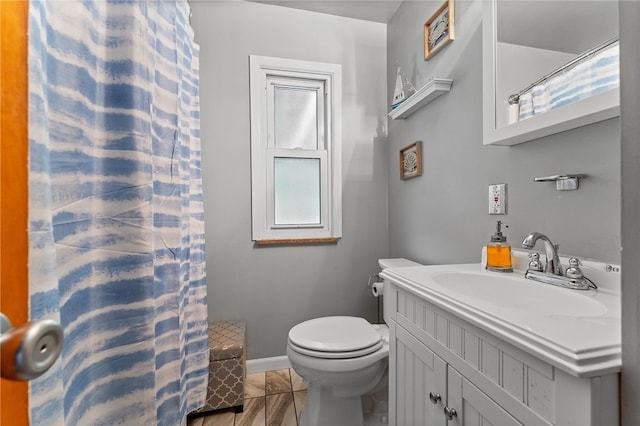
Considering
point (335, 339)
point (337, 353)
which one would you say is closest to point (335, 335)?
point (335, 339)

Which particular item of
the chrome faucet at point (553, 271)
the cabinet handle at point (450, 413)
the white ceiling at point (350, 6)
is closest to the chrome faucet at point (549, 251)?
the chrome faucet at point (553, 271)

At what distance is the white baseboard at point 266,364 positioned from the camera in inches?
76.2

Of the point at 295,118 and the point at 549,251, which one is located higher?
the point at 295,118

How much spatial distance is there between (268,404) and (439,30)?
217cm

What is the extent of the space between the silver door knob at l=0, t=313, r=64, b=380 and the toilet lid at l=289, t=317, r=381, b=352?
3.78 feet

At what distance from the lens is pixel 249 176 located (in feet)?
6.38

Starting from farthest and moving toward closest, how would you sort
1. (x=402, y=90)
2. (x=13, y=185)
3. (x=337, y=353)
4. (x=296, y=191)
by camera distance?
1. (x=296, y=191)
2. (x=402, y=90)
3. (x=337, y=353)
4. (x=13, y=185)

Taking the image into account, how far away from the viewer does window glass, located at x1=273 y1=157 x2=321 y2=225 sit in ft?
6.75

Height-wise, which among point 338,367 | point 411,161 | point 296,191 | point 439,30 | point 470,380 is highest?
point 439,30

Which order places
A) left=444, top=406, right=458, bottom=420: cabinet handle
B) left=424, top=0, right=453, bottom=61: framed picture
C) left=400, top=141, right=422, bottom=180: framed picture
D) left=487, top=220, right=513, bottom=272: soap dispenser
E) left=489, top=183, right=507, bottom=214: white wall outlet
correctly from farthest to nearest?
left=400, top=141, right=422, bottom=180: framed picture < left=424, top=0, right=453, bottom=61: framed picture < left=489, top=183, right=507, bottom=214: white wall outlet < left=487, top=220, right=513, bottom=272: soap dispenser < left=444, top=406, right=458, bottom=420: cabinet handle

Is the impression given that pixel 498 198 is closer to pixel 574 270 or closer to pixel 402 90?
pixel 574 270

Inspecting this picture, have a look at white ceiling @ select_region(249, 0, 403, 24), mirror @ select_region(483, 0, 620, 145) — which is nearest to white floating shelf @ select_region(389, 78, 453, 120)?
mirror @ select_region(483, 0, 620, 145)

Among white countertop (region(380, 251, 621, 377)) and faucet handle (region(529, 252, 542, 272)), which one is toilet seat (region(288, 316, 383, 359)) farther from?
faucet handle (region(529, 252, 542, 272))

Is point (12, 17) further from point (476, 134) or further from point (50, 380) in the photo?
point (476, 134)
